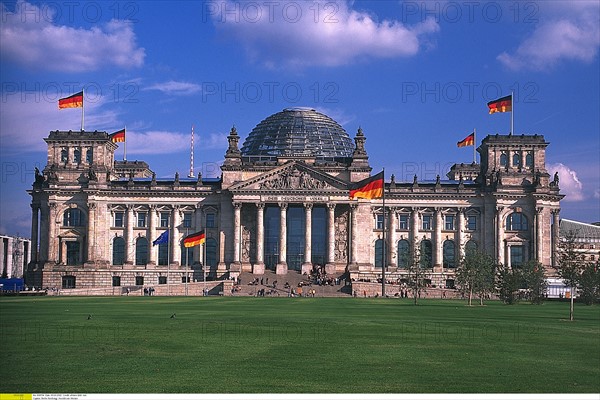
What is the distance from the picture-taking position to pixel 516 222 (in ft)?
447

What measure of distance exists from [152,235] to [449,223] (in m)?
49.5

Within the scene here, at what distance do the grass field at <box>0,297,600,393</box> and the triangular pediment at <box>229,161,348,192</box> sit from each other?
8687 centimetres

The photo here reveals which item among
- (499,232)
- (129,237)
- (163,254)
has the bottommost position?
(163,254)

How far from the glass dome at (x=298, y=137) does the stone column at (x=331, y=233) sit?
15.5 m

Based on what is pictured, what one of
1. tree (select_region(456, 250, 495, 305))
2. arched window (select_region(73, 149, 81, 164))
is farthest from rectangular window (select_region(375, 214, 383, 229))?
arched window (select_region(73, 149, 81, 164))

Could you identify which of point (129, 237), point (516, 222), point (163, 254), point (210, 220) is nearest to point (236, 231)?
point (210, 220)

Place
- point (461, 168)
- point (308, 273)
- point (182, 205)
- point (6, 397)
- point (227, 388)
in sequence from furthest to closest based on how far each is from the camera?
point (461, 168) → point (182, 205) → point (308, 273) → point (227, 388) → point (6, 397)

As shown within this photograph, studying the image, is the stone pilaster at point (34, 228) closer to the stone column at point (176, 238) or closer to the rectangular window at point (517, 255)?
the stone column at point (176, 238)

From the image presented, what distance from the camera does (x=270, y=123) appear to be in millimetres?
157500

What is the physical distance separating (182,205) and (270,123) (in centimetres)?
2771

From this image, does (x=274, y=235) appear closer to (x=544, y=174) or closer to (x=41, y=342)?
(x=544, y=174)

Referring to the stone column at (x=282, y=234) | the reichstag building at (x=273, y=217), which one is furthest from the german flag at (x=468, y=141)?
the stone column at (x=282, y=234)

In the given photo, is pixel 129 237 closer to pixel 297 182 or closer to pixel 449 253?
pixel 297 182

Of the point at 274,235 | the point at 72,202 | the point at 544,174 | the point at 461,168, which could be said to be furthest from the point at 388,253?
the point at 72,202
